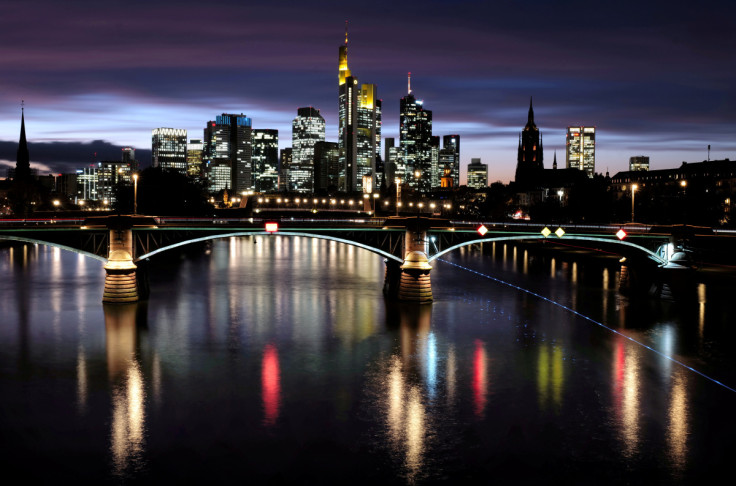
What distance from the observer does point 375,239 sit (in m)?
66.1

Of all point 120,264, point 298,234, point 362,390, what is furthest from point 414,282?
point 362,390

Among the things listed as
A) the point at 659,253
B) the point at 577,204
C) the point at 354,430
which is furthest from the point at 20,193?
the point at 354,430

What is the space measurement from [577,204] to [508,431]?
122 meters

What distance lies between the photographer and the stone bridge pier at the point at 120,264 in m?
62.2

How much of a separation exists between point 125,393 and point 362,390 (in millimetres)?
13048

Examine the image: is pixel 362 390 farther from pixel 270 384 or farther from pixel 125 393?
pixel 125 393

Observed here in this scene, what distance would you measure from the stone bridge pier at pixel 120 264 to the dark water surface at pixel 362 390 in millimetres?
1762

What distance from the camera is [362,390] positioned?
3909 cm

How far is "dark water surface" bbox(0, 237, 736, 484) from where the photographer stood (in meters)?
29.2

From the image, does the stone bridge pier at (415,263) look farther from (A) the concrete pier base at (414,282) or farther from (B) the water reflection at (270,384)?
(B) the water reflection at (270,384)

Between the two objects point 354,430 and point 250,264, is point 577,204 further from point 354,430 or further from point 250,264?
point 354,430

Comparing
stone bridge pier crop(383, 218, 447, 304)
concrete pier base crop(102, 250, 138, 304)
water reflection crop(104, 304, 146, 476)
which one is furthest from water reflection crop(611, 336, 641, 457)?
concrete pier base crop(102, 250, 138, 304)

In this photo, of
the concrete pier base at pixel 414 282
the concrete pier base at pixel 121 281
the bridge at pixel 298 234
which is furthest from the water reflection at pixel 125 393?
the concrete pier base at pixel 414 282

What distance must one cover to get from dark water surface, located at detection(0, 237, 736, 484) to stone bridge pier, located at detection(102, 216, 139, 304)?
1.76 meters
